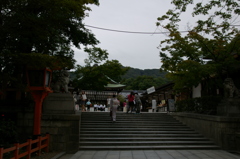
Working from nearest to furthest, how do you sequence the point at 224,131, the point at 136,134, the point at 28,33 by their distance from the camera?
the point at 28,33 < the point at 224,131 < the point at 136,134

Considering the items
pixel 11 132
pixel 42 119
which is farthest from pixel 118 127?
pixel 11 132

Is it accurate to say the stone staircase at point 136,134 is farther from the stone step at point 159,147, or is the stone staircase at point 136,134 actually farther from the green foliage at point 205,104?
the green foliage at point 205,104

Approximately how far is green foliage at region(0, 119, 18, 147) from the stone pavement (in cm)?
207

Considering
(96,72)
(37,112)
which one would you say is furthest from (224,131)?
(96,72)

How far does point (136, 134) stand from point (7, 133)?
21.0ft

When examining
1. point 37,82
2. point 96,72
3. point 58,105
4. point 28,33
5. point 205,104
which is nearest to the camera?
point 28,33

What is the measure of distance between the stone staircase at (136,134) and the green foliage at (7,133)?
2.91 m

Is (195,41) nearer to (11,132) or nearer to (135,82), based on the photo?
(11,132)

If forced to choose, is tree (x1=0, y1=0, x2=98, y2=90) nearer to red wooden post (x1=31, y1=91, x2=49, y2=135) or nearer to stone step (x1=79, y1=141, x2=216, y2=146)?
red wooden post (x1=31, y1=91, x2=49, y2=135)

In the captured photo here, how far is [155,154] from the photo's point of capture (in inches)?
391

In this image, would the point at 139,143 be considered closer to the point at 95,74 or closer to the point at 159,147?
the point at 159,147

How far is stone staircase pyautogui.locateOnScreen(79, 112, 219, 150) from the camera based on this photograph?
11359 mm

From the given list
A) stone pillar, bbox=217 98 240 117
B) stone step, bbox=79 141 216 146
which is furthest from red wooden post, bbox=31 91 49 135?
stone pillar, bbox=217 98 240 117

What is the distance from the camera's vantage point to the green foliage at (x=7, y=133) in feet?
29.4
